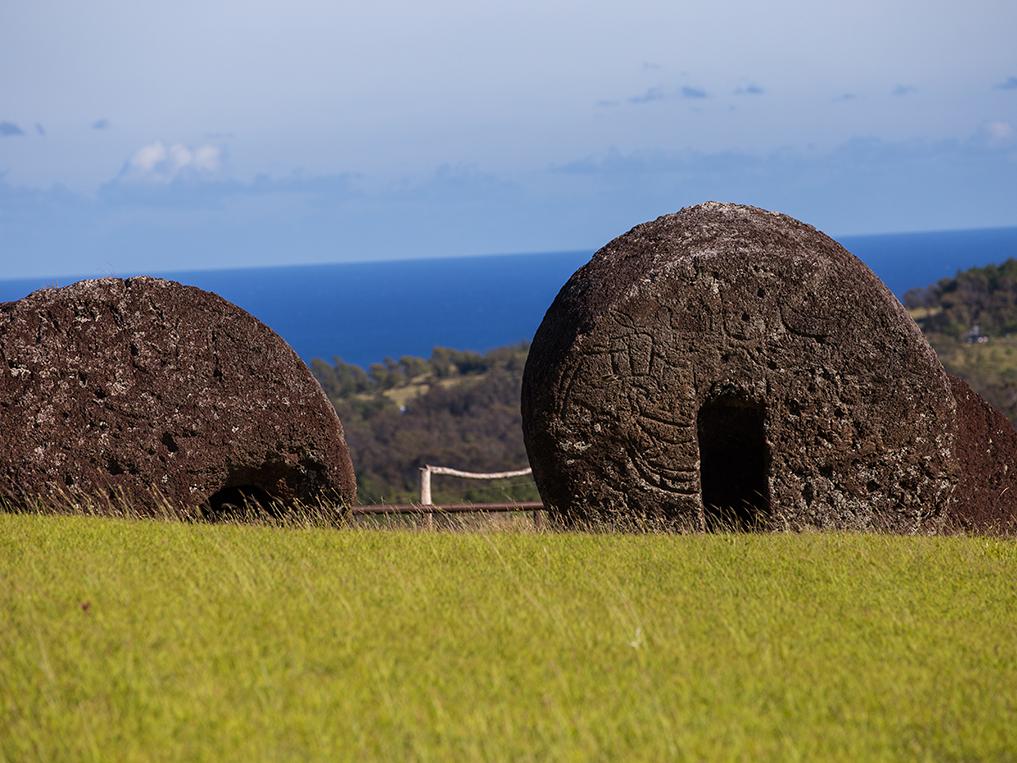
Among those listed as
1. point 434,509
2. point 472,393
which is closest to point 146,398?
point 434,509

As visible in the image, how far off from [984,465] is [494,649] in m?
8.58

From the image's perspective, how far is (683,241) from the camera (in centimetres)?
1331

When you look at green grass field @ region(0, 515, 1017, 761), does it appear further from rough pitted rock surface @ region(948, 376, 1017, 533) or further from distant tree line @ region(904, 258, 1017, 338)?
distant tree line @ region(904, 258, 1017, 338)

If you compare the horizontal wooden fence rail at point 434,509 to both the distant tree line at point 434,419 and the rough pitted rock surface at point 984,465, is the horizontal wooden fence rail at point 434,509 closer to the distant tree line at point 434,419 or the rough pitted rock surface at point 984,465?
the rough pitted rock surface at point 984,465

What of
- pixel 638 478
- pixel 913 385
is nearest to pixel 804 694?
pixel 638 478

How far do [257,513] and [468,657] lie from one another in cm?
656

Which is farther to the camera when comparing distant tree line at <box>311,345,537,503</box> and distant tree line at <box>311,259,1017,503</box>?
distant tree line at <box>311,345,537,503</box>

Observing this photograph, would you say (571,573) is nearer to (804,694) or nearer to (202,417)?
(804,694)

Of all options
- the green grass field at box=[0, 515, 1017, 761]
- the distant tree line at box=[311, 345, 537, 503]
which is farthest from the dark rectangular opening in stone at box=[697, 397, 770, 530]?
the distant tree line at box=[311, 345, 537, 503]

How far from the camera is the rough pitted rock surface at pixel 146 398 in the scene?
527 inches

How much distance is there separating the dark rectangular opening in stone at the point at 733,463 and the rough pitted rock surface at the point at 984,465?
2.33m

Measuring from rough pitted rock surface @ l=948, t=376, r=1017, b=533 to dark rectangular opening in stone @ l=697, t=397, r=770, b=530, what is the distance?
2.33 metres

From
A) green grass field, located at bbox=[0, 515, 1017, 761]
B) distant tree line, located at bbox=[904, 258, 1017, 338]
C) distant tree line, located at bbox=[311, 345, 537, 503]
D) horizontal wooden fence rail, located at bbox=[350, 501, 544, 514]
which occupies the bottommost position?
distant tree line, located at bbox=[311, 345, 537, 503]

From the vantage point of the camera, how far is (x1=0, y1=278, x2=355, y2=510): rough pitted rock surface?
43.9 ft
